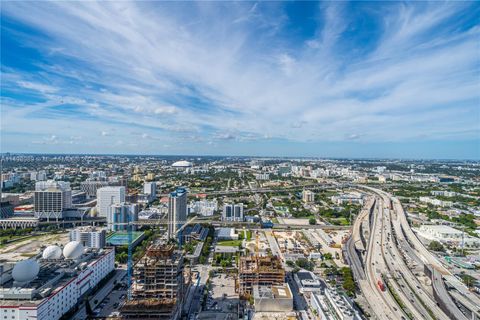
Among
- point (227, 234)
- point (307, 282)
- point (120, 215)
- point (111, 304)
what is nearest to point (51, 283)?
point (111, 304)

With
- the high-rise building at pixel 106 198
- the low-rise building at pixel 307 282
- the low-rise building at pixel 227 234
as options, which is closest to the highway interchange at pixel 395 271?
the low-rise building at pixel 307 282

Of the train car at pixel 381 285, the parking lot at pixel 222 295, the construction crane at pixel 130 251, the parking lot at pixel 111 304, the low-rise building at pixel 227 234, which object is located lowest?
the parking lot at pixel 111 304

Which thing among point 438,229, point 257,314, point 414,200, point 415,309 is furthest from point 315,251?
point 414,200

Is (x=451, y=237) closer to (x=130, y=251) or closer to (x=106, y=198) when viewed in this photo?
(x=130, y=251)

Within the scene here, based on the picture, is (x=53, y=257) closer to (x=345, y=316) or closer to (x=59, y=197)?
(x=345, y=316)

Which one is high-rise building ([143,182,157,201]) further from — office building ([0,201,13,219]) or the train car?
the train car

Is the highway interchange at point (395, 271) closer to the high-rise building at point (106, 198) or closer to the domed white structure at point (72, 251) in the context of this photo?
the domed white structure at point (72, 251)

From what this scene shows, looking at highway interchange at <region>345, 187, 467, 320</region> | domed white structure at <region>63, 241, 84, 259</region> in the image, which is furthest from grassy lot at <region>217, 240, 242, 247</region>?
domed white structure at <region>63, 241, 84, 259</region>
